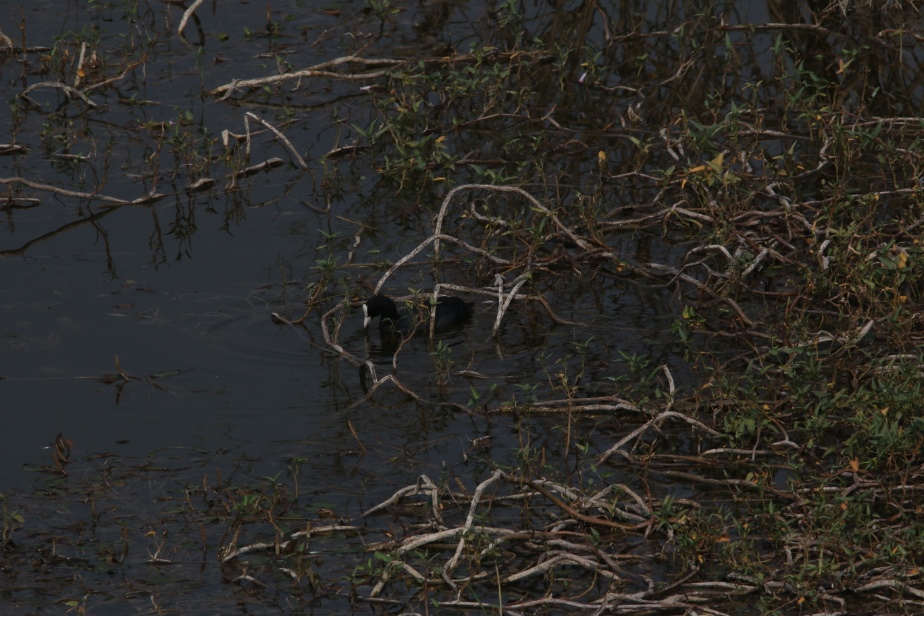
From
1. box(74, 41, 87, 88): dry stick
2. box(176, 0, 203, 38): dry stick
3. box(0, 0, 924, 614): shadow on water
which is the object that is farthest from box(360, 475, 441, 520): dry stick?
box(176, 0, 203, 38): dry stick

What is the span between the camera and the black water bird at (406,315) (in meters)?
7.97

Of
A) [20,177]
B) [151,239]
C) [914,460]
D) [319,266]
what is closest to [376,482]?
[319,266]

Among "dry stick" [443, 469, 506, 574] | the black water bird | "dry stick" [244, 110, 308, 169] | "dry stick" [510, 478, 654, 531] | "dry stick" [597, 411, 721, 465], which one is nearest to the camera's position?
"dry stick" [443, 469, 506, 574]

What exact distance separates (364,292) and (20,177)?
2716mm

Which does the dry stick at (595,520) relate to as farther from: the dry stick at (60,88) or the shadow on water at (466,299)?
the dry stick at (60,88)

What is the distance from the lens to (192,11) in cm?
1183

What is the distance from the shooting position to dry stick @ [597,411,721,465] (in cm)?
661

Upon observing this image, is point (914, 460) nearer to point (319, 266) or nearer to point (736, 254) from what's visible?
point (736, 254)

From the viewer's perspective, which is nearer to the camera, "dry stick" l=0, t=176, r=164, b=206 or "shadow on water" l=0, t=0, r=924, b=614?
"shadow on water" l=0, t=0, r=924, b=614

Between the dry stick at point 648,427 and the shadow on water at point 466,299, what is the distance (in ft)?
0.08

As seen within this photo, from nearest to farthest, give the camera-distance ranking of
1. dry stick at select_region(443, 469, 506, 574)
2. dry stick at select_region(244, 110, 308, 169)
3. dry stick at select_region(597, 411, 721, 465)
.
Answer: dry stick at select_region(443, 469, 506, 574), dry stick at select_region(597, 411, 721, 465), dry stick at select_region(244, 110, 308, 169)

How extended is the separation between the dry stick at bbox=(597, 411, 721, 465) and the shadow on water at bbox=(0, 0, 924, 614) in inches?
0.9

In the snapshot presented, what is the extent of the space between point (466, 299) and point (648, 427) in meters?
1.91

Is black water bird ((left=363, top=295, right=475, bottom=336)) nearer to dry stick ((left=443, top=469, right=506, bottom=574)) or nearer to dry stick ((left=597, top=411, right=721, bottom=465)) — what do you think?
dry stick ((left=597, top=411, right=721, bottom=465))
